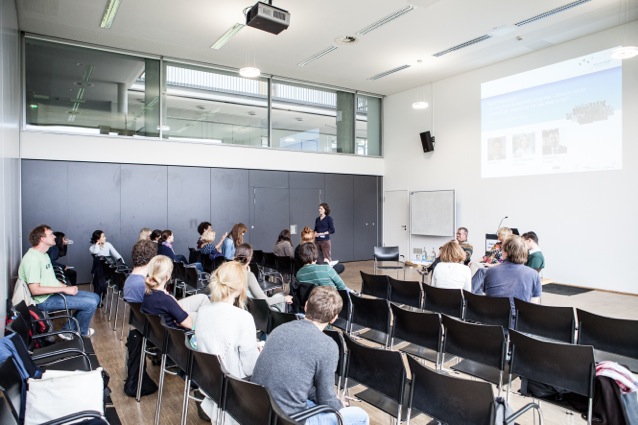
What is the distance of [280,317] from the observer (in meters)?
3.12

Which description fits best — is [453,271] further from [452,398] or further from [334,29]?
[334,29]

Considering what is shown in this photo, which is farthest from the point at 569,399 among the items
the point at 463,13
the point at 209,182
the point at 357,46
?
the point at 209,182

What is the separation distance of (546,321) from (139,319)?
10.5 ft

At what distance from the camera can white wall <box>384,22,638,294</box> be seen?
24.0 feet

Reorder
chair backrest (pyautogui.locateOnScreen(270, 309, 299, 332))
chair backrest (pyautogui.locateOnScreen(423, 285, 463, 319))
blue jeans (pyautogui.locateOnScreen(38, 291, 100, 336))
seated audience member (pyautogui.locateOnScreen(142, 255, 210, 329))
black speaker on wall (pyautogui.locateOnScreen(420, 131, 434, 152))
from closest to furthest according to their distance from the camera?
chair backrest (pyautogui.locateOnScreen(270, 309, 299, 332))
seated audience member (pyautogui.locateOnScreen(142, 255, 210, 329))
chair backrest (pyautogui.locateOnScreen(423, 285, 463, 319))
blue jeans (pyautogui.locateOnScreen(38, 291, 100, 336))
black speaker on wall (pyautogui.locateOnScreen(420, 131, 434, 152))

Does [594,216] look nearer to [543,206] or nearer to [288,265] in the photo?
[543,206]

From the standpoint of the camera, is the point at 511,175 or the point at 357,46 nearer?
the point at 357,46

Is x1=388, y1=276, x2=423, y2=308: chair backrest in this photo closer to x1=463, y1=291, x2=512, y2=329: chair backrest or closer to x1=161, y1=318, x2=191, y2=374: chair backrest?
x1=463, y1=291, x2=512, y2=329: chair backrest

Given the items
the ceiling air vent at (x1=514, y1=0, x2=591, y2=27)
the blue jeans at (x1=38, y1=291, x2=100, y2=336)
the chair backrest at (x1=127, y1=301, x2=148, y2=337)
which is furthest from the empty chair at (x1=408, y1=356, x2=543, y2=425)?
the ceiling air vent at (x1=514, y1=0, x2=591, y2=27)

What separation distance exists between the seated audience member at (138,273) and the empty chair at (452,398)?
98.3 inches

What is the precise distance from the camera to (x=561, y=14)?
688cm

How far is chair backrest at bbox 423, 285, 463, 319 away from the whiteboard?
6241 millimetres

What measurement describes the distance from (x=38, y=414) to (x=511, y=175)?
909cm

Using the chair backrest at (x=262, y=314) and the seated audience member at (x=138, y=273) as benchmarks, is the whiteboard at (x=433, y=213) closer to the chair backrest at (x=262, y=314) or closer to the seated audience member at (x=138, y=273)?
the chair backrest at (x=262, y=314)
